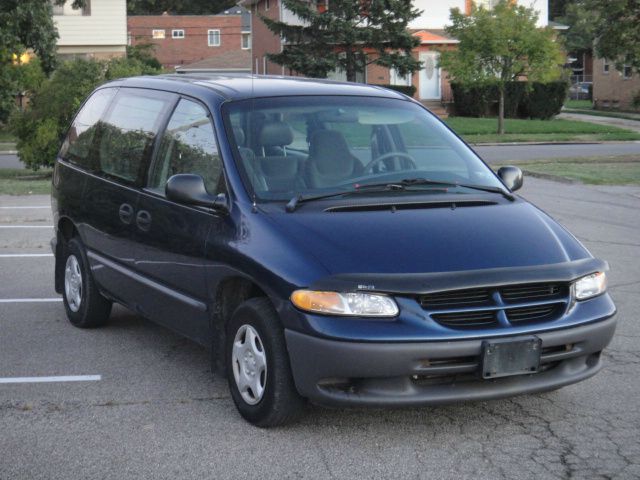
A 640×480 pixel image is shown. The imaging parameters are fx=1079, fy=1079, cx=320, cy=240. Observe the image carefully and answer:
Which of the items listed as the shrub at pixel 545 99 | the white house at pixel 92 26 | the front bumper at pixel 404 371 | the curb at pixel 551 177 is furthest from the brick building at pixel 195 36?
the front bumper at pixel 404 371

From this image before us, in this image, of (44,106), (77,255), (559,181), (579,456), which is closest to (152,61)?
(44,106)

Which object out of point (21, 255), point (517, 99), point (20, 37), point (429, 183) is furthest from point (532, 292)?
point (517, 99)

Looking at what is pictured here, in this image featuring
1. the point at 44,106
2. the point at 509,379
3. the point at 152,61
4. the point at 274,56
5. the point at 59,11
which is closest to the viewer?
the point at 509,379

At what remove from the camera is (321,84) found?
692 cm

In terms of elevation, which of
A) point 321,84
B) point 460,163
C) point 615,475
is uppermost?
point 321,84

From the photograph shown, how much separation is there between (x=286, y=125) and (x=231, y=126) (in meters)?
0.34

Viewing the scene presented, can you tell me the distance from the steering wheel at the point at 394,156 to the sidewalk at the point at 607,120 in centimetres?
3705

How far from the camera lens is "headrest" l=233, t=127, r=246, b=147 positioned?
6.19m

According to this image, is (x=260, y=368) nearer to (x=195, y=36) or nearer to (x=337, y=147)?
(x=337, y=147)

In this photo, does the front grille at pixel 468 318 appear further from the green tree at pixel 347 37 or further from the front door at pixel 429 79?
the front door at pixel 429 79

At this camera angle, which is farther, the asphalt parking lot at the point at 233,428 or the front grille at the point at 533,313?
the front grille at the point at 533,313

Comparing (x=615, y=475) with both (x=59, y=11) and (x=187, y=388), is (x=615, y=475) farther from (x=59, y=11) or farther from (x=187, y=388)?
(x=59, y=11)

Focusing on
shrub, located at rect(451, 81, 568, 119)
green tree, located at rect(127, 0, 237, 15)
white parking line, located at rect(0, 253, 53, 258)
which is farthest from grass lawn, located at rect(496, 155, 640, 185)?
green tree, located at rect(127, 0, 237, 15)

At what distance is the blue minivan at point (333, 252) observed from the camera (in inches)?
200
